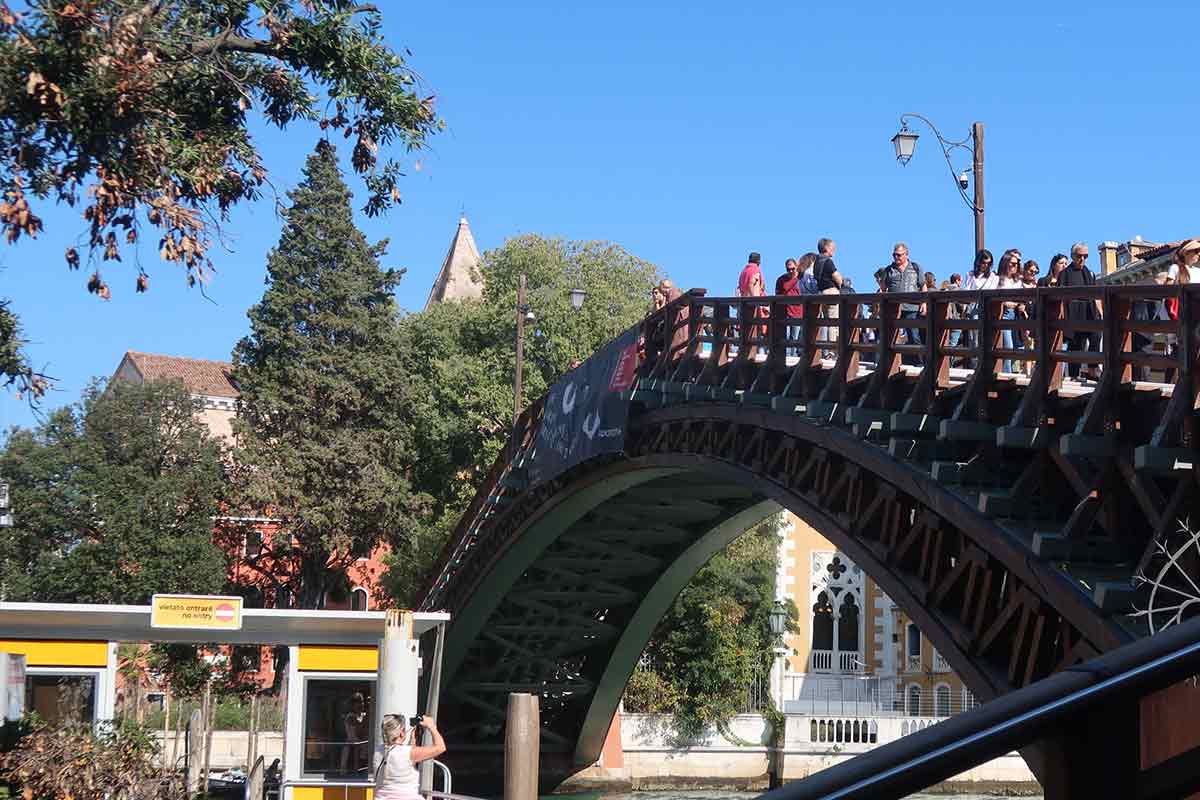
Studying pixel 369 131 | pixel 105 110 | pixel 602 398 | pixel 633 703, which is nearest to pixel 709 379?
pixel 602 398

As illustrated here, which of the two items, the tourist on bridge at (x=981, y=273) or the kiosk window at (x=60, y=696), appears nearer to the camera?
the tourist on bridge at (x=981, y=273)

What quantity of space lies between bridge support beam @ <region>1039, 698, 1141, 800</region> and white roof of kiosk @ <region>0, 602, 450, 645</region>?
1390cm

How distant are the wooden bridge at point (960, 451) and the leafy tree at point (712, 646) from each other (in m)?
14.3

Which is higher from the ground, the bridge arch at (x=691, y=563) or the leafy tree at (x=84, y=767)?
the bridge arch at (x=691, y=563)

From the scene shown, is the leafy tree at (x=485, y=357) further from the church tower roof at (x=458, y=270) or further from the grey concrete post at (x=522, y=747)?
the grey concrete post at (x=522, y=747)

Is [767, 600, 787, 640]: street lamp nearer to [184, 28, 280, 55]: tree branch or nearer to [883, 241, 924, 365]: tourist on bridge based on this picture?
[883, 241, 924, 365]: tourist on bridge

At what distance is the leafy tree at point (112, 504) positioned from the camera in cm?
4078

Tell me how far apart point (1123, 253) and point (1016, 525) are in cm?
4053

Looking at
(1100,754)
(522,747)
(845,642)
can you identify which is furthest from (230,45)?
(845,642)

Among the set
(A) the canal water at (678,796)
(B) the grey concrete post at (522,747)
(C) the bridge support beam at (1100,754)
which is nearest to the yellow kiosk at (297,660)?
(B) the grey concrete post at (522,747)

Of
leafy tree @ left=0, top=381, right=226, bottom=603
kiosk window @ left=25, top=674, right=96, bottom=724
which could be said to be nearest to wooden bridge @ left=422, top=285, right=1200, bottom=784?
kiosk window @ left=25, top=674, right=96, bottom=724

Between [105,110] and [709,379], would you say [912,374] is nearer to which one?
[709,379]

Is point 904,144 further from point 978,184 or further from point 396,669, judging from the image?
point 396,669

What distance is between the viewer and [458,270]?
7394 centimetres
